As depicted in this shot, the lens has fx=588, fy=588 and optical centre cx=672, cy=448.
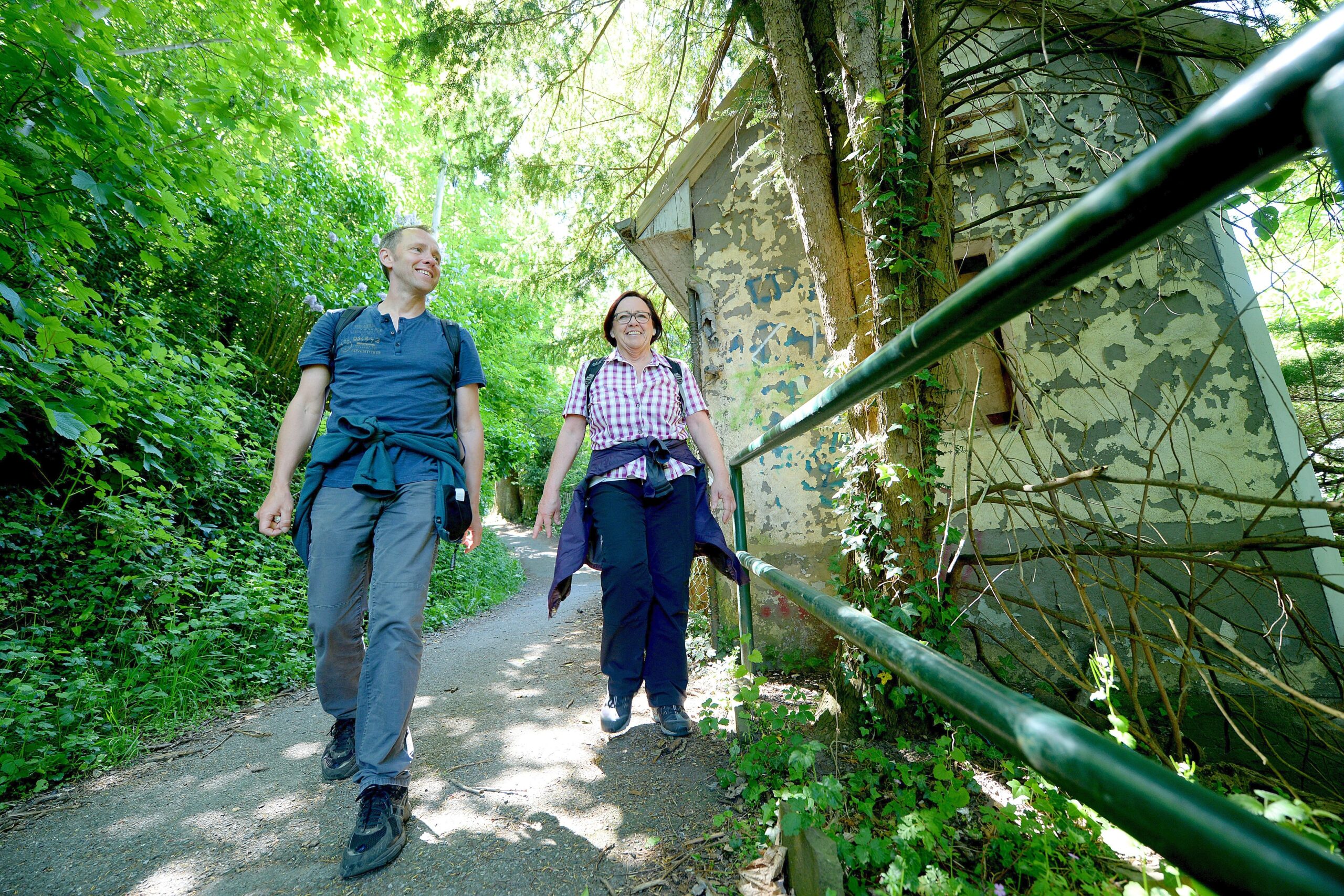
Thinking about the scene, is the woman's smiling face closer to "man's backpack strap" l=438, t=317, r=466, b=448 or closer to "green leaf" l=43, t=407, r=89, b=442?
"man's backpack strap" l=438, t=317, r=466, b=448

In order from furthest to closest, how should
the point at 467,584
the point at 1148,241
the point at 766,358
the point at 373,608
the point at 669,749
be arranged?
the point at 467,584, the point at 766,358, the point at 669,749, the point at 373,608, the point at 1148,241

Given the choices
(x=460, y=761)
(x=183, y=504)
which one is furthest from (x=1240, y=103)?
(x=183, y=504)

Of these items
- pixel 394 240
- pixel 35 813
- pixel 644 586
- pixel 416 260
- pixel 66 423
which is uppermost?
pixel 394 240

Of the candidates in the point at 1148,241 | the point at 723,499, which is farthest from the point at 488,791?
the point at 1148,241

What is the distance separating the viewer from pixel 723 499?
2799 millimetres

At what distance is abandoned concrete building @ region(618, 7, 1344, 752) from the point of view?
12.3 ft

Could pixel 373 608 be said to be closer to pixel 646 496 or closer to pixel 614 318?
pixel 646 496

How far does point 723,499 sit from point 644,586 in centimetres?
56

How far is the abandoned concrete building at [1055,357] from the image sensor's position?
3740mm

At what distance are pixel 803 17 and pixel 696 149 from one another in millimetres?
1316

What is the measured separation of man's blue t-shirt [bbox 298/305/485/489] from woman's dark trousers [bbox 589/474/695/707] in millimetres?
772

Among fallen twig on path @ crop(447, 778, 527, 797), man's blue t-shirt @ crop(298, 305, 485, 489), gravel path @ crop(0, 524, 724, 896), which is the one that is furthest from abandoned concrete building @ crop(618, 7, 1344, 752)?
man's blue t-shirt @ crop(298, 305, 485, 489)

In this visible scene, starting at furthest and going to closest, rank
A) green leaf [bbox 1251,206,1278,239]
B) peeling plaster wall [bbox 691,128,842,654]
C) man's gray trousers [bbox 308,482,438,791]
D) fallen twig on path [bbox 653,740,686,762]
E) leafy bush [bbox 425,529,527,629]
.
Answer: leafy bush [bbox 425,529,527,629] → peeling plaster wall [bbox 691,128,842,654] → fallen twig on path [bbox 653,740,686,762] → green leaf [bbox 1251,206,1278,239] → man's gray trousers [bbox 308,482,438,791]

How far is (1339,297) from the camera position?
6.88 feet
